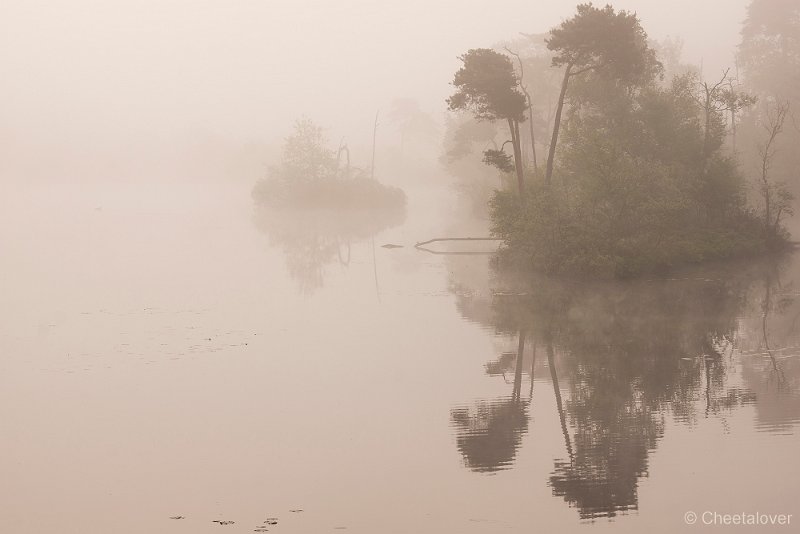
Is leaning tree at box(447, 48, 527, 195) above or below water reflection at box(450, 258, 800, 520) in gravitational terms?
above

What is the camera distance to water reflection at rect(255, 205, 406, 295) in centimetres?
4162

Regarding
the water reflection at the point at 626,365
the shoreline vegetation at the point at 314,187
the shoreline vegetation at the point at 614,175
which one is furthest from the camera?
the shoreline vegetation at the point at 314,187

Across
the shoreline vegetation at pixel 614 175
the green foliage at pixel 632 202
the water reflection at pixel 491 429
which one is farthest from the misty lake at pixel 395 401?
the shoreline vegetation at pixel 614 175

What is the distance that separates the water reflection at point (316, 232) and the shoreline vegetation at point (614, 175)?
30.0 ft

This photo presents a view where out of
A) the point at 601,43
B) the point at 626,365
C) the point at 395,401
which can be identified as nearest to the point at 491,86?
the point at 601,43

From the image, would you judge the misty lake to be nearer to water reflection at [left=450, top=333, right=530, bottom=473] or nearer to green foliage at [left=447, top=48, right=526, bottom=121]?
water reflection at [left=450, top=333, right=530, bottom=473]

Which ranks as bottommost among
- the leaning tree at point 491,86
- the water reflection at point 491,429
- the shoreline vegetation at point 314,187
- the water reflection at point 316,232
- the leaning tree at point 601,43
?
the water reflection at point 491,429

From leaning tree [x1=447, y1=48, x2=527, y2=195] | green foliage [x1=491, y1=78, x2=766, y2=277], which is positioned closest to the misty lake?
green foliage [x1=491, y1=78, x2=766, y2=277]

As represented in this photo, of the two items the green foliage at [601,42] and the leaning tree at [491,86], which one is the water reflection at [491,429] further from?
the green foliage at [601,42]

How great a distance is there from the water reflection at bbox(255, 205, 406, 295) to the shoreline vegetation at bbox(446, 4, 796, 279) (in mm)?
9157

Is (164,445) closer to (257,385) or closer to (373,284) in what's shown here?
(257,385)

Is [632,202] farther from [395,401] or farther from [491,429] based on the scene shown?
[491,429]

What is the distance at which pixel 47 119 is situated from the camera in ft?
565

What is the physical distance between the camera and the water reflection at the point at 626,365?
15375mm
